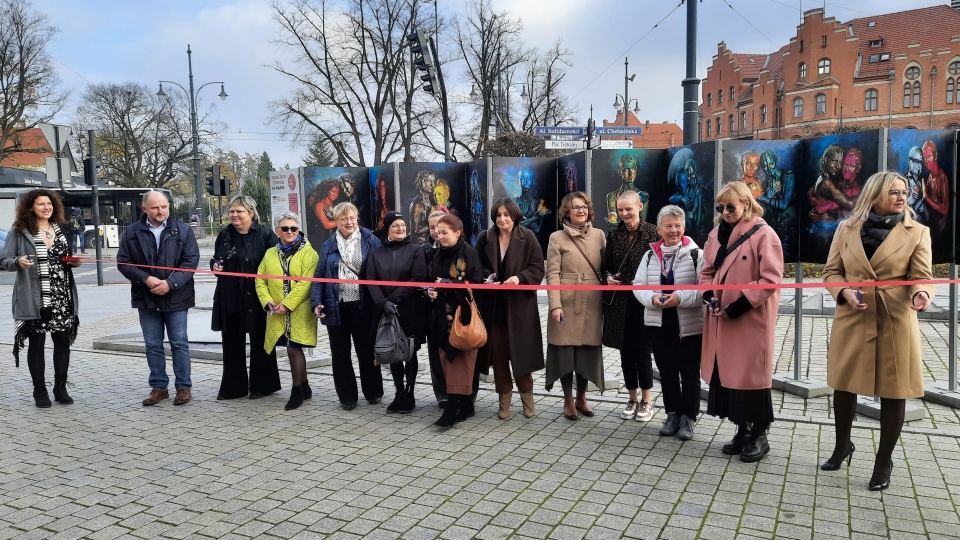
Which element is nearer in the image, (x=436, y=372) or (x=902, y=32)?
(x=436, y=372)

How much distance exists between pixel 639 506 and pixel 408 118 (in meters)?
33.9

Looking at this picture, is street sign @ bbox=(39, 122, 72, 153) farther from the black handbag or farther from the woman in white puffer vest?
the woman in white puffer vest

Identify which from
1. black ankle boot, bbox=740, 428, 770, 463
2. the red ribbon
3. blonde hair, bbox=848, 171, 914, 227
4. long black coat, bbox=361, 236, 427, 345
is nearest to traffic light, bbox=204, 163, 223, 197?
the red ribbon

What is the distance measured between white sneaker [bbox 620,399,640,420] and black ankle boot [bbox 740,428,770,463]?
1.12m

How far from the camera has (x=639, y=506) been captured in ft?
12.7

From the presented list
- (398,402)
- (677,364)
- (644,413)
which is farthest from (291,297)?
(677,364)

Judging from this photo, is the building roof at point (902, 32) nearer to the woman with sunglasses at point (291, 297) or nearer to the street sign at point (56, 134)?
the street sign at point (56, 134)

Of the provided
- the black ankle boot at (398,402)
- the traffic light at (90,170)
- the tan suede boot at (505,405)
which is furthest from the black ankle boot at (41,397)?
the traffic light at (90,170)

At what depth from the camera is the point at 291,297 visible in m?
6.05

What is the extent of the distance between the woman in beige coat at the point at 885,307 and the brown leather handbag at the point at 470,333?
2421 millimetres

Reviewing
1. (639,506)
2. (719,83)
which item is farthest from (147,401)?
(719,83)

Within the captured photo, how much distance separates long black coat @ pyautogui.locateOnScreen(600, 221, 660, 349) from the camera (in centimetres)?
536

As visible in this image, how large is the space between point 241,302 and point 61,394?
72.4 inches

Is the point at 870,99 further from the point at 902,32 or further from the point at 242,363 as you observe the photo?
the point at 242,363
